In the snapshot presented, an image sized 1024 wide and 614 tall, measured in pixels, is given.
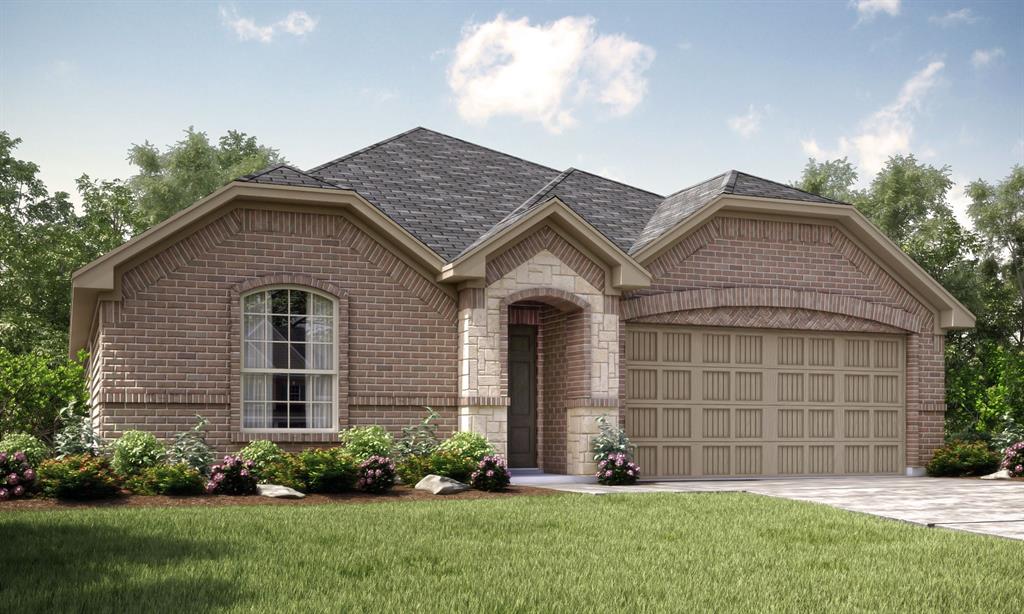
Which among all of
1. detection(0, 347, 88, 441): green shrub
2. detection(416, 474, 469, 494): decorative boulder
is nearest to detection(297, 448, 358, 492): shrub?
detection(416, 474, 469, 494): decorative boulder

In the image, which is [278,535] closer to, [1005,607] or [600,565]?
[600,565]

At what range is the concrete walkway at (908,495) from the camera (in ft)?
38.6

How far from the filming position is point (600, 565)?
873 centimetres

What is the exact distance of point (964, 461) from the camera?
763 inches

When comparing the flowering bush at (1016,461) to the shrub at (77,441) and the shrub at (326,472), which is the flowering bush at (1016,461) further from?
the shrub at (77,441)

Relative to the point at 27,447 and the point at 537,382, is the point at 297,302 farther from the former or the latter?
the point at 537,382

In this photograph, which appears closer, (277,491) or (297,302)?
(277,491)

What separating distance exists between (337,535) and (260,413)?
6481 millimetres

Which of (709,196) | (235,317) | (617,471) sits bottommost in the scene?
(617,471)

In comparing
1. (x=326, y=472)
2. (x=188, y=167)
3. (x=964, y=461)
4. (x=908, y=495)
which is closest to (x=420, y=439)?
(x=326, y=472)

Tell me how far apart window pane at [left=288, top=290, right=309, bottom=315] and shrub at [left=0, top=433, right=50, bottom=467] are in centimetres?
403

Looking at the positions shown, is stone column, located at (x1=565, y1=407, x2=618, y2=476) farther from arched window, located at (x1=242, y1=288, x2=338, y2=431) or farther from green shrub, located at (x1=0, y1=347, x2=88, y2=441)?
green shrub, located at (x1=0, y1=347, x2=88, y2=441)

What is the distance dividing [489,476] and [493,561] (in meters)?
5.85

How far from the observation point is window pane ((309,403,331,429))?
16.3 m
